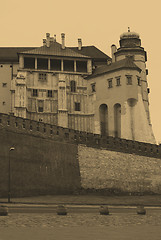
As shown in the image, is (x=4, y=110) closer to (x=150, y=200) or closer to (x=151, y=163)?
(x=151, y=163)

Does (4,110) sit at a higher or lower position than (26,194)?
higher

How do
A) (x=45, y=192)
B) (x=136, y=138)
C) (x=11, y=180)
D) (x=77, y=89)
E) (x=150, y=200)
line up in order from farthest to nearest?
(x=77, y=89) → (x=136, y=138) → (x=150, y=200) → (x=45, y=192) → (x=11, y=180)

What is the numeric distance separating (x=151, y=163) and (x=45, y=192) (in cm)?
1888

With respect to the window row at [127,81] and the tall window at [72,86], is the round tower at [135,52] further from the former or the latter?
the tall window at [72,86]

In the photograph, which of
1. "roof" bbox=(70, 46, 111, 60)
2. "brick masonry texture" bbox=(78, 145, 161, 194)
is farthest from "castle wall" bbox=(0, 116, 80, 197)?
"roof" bbox=(70, 46, 111, 60)

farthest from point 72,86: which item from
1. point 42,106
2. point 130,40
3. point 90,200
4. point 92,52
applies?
point 90,200

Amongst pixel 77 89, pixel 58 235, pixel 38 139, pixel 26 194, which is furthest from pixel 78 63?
pixel 58 235

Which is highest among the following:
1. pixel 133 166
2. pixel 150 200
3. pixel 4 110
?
pixel 4 110

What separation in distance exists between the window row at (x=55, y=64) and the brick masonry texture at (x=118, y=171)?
2469 cm

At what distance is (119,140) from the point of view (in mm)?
54844

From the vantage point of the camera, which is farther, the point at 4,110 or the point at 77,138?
the point at 4,110

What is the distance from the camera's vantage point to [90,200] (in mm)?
42844

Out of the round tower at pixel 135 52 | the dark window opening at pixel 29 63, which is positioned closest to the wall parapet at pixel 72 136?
the round tower at pixel 135 52

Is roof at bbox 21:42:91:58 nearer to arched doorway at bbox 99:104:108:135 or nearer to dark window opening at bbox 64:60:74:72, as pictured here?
dark window opening at bbox 64:60:74:72
